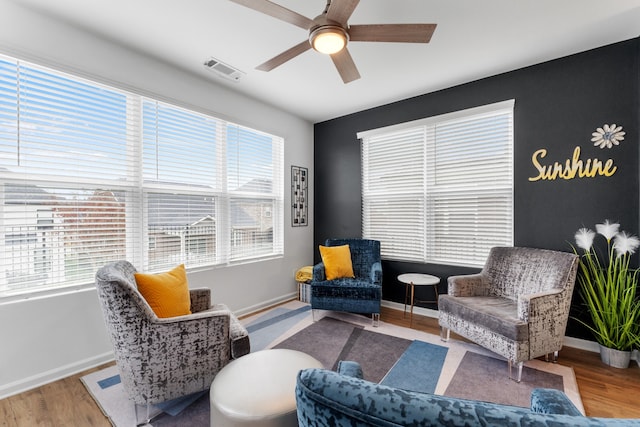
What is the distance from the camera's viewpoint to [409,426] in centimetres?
48

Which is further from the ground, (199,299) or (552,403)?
(552,403)

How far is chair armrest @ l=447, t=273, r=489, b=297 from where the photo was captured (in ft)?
9.17

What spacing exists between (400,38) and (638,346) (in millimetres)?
3156

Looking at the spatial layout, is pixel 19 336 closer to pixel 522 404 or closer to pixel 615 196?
pixel 522 404

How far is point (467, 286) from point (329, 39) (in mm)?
2550

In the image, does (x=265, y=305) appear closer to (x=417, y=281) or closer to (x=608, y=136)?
(x=417, y=281)

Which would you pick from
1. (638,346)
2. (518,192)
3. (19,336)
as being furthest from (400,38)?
(19,336)

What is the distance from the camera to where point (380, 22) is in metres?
2.25

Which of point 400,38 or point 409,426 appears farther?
point 400,38

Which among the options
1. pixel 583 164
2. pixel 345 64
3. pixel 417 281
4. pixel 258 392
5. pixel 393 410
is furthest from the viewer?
pixel 417 281

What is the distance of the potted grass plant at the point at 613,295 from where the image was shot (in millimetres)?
2312

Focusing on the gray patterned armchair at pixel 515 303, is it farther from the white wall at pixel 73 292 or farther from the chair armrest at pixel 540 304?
the white wall at pixel 73 292

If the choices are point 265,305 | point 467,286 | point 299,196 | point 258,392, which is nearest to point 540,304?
point 467,286

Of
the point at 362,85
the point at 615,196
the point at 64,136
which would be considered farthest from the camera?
the point at 362,85
